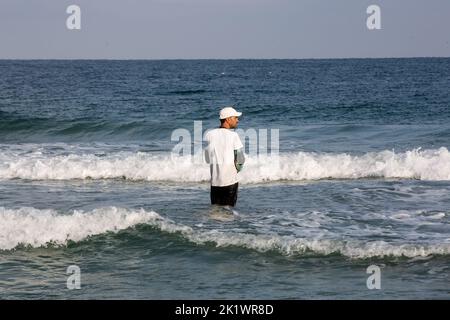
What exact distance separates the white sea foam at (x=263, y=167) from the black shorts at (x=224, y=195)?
4.64m

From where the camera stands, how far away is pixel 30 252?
8586 mm

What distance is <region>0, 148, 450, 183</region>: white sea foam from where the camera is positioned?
14570 millimetres

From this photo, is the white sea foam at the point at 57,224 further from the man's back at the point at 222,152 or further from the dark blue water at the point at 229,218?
the man's back at the point at 222,152

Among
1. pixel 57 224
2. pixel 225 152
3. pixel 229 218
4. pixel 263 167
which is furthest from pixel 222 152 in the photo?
pixel 263 167

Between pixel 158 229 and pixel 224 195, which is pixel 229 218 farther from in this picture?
pixel 158 229

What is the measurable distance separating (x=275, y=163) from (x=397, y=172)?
8.65 feet

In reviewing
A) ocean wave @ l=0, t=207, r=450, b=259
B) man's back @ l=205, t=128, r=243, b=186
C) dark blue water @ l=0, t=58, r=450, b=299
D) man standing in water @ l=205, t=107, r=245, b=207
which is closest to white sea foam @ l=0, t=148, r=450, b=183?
dark blue water @ l=0, t=58, r=450, b=299

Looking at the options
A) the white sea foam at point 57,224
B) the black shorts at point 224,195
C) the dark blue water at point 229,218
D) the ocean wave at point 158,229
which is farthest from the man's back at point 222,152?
the white sea foam at point 57,224

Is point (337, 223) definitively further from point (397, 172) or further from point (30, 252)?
point (397, 172)

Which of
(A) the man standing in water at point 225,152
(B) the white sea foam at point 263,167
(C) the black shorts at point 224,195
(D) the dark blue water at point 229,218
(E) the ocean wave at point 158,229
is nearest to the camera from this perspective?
(D) the dark blue water at point 229,218

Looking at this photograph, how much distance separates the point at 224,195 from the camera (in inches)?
378

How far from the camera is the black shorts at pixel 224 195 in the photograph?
9508 millimetres
